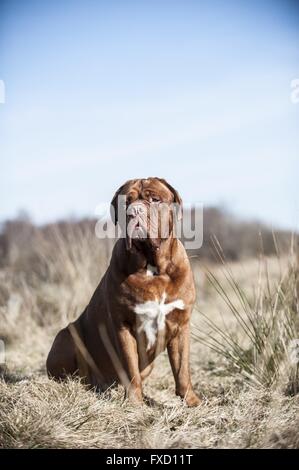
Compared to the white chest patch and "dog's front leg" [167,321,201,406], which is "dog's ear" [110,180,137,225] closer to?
the white chest patch

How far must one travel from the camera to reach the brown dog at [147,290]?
407cm

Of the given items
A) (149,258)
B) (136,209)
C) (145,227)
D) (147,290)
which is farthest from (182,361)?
(136,209)

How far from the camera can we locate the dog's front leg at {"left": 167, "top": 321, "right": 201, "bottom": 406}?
14.1 ft

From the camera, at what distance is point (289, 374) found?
423cm

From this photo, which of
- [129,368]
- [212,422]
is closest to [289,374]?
[212,422]

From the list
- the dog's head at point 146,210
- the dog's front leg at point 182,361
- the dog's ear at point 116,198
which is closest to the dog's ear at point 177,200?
the dog's head at point 146,210

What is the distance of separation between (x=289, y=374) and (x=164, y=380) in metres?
1.35

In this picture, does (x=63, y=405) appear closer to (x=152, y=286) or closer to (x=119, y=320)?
(x=119, y=320)

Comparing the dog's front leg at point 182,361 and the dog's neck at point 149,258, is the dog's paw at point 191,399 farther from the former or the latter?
the dog's neck at point 149,258

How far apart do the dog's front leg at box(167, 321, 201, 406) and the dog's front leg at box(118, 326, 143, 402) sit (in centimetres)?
33

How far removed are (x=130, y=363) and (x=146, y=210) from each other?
1061 mm

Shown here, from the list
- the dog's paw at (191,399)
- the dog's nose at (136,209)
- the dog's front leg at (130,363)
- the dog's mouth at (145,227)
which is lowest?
the dog's paw at (191,399)

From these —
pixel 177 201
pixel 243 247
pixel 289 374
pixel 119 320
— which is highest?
pixel 177 201
